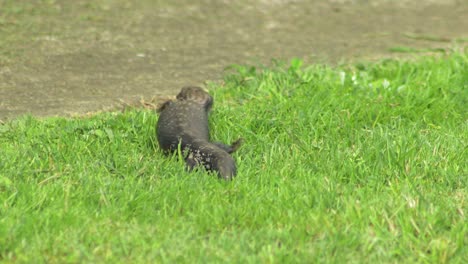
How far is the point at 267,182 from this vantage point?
4742 mm

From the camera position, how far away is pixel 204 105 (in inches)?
225

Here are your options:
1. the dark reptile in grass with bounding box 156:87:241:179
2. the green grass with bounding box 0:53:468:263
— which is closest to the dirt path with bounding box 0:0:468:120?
the green grass with bounding box 0:53:468:263

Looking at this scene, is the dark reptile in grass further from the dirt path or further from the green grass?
the dirt path

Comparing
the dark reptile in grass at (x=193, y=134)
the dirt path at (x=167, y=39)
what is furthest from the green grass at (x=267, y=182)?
the dirt path at (x=167, y=39)

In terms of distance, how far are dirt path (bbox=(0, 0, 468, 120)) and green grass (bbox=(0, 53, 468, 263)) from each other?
60 cm

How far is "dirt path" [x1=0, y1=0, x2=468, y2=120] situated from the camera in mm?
6496

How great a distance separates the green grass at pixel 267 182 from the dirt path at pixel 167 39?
596mm

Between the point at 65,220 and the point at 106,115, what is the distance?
181 centimetres

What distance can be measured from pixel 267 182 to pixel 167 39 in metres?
3.28

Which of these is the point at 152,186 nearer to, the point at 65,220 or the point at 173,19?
the point at 65,220

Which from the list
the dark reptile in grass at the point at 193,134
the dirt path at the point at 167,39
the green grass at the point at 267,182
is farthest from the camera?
the dirt path at the point at 167,39

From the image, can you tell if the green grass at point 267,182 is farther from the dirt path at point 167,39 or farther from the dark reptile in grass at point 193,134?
the dirt path at point 167,39

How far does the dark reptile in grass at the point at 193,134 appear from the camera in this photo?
4.86 m

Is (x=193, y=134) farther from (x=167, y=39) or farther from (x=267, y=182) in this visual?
(x=167, y=39)
